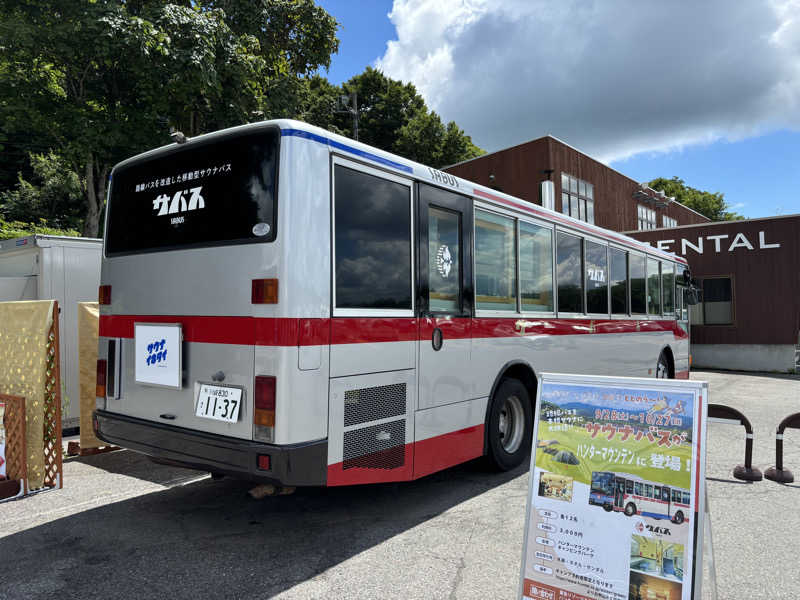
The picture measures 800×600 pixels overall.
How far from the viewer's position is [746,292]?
18.3 metres

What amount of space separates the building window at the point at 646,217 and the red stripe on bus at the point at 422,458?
92.2 ft

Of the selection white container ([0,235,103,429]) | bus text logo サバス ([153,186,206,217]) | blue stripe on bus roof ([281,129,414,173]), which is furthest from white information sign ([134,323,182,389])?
white container ([0,235,103,429])

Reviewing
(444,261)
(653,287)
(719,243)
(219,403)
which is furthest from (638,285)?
(719,243)

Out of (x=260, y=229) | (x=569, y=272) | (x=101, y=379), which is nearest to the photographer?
(x=260, y=229)

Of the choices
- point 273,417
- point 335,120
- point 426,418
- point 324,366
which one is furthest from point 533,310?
point 335,120

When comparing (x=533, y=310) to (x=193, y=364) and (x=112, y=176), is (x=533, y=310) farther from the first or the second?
(x=112, y=176)

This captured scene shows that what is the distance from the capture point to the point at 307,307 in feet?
11.6

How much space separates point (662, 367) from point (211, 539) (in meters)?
8.06

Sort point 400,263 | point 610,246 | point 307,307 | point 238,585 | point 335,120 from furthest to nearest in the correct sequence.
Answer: point 335,120
point 610,246
point 400,263
point 307,307
point 238,585

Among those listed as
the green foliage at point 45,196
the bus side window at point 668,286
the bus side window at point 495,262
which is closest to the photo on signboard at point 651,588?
the bus side window at point 495,262

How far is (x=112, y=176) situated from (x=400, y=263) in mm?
2723

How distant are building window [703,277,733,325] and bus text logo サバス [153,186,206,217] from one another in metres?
19.0

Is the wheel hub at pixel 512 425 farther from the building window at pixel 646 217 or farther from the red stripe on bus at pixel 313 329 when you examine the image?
the building window at pixel 646 217

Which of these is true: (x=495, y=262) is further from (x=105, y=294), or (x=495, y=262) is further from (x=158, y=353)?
(x=105, y=294)
